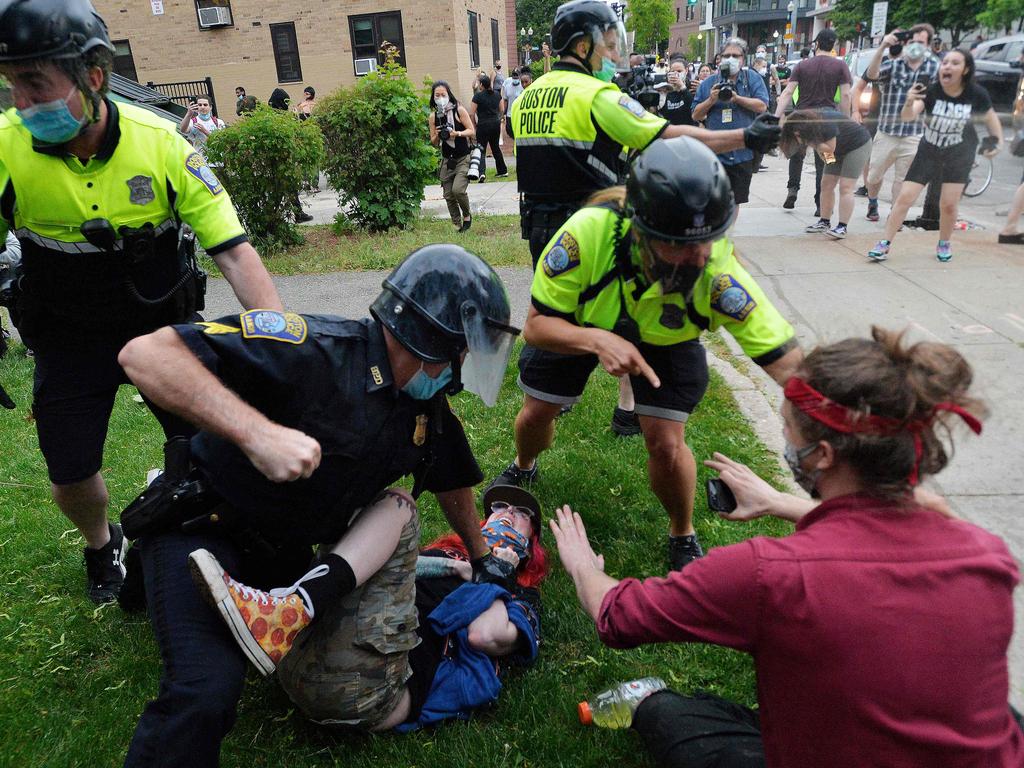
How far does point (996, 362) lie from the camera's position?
16.4 feet

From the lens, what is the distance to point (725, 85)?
7.65m

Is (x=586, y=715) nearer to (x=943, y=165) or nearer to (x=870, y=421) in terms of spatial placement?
(x=870, y=421)

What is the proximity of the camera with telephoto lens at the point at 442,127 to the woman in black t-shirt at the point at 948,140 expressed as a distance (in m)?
5.37

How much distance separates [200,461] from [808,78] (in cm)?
860

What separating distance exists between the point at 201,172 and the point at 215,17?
24113 mm

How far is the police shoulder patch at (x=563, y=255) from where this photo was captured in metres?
2.71

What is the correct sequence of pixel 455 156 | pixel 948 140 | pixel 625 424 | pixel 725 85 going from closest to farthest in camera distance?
pixel 625 424 → pixel 948 140 → pixel 725 85 → pixel 455 156

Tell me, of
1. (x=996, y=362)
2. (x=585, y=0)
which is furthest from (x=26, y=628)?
(x=996, y=362)

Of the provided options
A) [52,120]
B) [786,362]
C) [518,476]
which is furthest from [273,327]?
[518,476]

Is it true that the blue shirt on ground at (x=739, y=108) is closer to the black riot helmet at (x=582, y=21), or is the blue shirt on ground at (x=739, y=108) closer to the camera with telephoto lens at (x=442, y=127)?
the camera with telephoto lens at (x=442, y=127)

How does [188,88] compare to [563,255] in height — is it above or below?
below

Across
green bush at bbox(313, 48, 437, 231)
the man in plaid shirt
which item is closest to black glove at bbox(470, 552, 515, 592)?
the man in plaid shirt

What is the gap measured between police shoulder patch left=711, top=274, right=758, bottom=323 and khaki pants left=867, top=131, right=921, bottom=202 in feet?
23.0

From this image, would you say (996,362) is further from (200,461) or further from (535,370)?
(200,461)
